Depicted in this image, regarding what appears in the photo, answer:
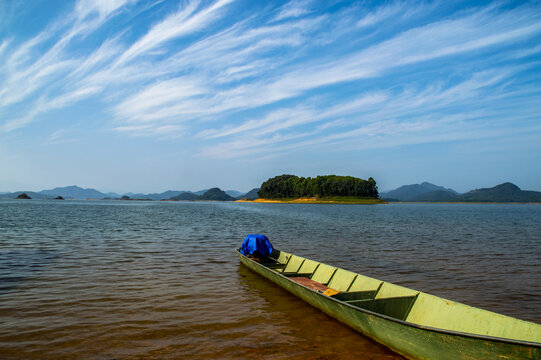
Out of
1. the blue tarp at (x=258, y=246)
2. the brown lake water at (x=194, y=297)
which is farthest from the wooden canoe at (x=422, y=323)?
the blue tarp at (x=258, y=246)

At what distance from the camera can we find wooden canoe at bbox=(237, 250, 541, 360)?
265 inches

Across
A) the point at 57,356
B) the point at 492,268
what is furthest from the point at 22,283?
the point at 492,268

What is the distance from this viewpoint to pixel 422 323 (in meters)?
9.97

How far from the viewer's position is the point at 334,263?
71.9 ft

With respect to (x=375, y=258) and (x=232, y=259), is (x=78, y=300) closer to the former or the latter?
(x=232, y=259)

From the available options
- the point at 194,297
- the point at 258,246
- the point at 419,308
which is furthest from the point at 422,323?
the point at 258,246

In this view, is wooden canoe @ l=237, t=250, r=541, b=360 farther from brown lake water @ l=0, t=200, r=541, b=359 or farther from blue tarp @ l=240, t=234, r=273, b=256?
blue tarp @ l=240, t=234, r=273, b=256

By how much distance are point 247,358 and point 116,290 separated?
863 cm

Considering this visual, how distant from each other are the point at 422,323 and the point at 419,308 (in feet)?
1.52

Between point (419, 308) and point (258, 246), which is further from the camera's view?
point (258, 246)

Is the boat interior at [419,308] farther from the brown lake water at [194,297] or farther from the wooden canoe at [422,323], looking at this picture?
the brown lake water at [194,297]

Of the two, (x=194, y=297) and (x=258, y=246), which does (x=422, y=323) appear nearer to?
(x=194, y=297)

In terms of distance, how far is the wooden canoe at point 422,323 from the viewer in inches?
265

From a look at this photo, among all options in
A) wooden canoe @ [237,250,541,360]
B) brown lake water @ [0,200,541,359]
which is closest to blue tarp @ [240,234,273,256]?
brown lake water @ [0,200,541,359]
